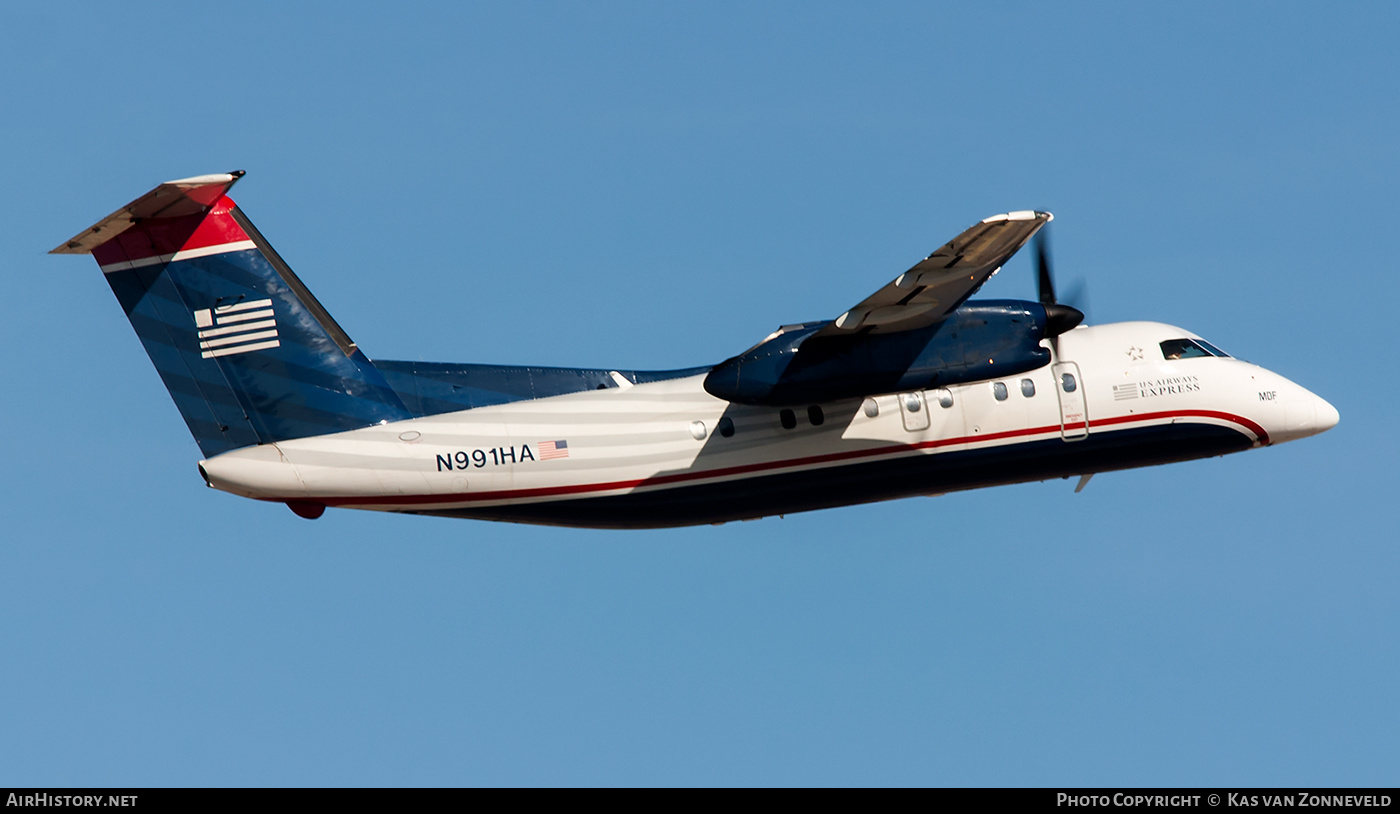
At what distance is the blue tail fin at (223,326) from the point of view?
19.7 meters

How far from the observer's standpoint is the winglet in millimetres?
19031

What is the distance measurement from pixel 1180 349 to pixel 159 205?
14.4 meters

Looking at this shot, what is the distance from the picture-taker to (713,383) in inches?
795

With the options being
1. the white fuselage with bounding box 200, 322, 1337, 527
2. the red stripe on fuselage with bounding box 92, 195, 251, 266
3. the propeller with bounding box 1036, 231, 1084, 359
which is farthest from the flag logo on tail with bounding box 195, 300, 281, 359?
the propeller with bounding box 1036, 231, 1084, 359

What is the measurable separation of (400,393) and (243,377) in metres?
2.05

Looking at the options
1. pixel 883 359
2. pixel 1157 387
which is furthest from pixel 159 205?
pixel 1157 387

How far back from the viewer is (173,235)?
19.8 m

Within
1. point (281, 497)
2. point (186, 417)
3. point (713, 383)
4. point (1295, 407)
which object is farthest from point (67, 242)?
point (1295, 407)

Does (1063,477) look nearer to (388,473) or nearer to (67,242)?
(388,473)

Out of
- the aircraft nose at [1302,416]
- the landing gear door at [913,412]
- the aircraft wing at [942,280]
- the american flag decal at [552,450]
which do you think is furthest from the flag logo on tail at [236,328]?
the aircraft nose at [1302,416]

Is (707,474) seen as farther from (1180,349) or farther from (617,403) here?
(1180,349)

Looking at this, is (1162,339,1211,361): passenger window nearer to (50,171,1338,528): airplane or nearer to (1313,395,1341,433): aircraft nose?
(50,171,1338,528): airplane

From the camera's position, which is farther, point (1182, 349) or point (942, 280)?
point (1182, 349)

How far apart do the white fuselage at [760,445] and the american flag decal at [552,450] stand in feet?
0.08
